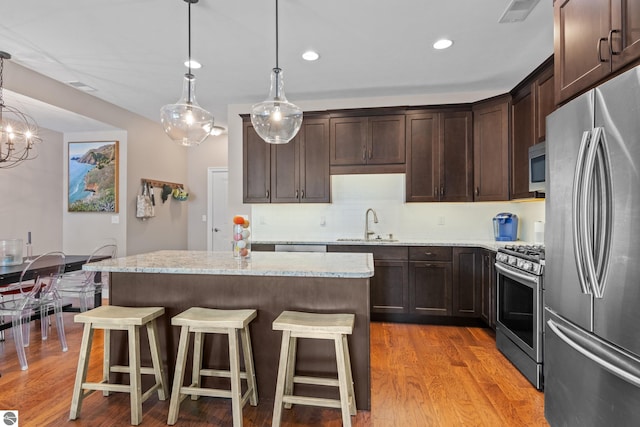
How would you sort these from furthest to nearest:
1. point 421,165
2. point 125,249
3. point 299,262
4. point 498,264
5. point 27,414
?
point 125,249
point 421,165
point 498,264
point 299,262
point 27,414

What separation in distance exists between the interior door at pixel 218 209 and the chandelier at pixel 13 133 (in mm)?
2696

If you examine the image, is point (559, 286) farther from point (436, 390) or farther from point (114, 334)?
point (114, 334)

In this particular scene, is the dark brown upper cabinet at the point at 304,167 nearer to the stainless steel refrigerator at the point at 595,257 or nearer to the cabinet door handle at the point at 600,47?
the stainless steel refrigerator at the point at 595,257

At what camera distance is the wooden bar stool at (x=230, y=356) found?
1.95 metres

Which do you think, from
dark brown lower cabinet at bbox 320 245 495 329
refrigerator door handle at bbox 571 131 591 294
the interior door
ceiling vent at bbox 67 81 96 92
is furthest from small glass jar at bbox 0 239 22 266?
refrigerator door handle at bbox 571 131 591 294

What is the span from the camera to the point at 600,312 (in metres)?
1.46

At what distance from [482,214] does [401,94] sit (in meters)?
1.76

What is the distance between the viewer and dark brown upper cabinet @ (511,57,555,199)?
3055 mm

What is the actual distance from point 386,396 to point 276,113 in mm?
2073

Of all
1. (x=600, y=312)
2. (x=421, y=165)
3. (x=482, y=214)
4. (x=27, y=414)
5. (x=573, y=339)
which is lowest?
(x=27, y=414)

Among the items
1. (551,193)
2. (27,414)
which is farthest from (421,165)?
(27,414)

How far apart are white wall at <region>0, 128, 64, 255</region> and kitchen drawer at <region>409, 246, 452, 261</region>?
496 cm

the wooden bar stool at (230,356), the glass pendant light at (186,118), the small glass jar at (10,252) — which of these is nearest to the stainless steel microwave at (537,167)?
the wooden bar stool at (230,356)

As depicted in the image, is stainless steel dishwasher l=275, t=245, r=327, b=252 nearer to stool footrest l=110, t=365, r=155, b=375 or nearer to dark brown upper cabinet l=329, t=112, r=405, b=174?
dark brown upper cabinet l=329, t=112, r=405, b=174
